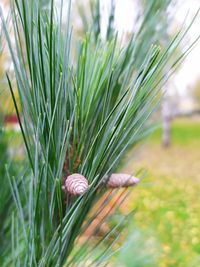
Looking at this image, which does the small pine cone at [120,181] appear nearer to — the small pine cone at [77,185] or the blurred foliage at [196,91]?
the small pine cone at [77,185]

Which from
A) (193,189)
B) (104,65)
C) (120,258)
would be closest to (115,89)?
(104,65)

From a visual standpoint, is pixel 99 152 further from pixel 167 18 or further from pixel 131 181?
pixel 167 18

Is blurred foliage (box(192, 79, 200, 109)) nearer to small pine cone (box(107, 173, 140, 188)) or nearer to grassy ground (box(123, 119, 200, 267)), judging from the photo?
grassy ground (box(123, 119, 200, 267))

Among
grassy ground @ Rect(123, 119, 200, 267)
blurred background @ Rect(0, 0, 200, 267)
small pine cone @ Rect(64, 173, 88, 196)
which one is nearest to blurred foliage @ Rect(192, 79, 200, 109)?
blurred background @ Rect(0, 0, 200, 267)

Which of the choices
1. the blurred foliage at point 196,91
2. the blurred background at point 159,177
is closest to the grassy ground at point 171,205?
the blurred background at point 159,177

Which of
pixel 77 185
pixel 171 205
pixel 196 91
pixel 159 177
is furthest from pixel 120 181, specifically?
pixel 196 91

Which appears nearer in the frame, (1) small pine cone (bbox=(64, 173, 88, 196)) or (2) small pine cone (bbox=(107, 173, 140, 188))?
(1) small pine cone (bbox=(64, 173, 88, 196))

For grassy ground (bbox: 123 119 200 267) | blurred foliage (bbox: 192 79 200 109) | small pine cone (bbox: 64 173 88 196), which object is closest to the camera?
small pine cone (bbox: 64 173 88 196)

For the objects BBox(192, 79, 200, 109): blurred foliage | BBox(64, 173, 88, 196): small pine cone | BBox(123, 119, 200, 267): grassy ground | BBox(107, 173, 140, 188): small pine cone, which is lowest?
BBox(192, 79, 200, 109): blurred foliage

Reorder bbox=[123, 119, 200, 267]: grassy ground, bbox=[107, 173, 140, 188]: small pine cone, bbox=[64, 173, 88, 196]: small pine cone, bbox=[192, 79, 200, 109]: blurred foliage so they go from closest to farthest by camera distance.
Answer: bbox=[64, 173, 88, 196]: small pine cone
bbox=[107, 173, 140, 188]: small pine cone
bbox=[123, 119, 200, 267]: grassy ground
bbox=[192, 79, 200, 109]: blurred foliage
